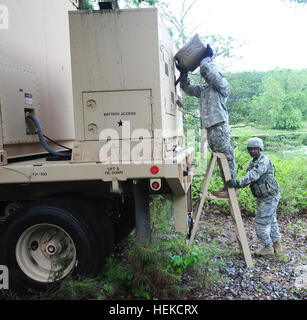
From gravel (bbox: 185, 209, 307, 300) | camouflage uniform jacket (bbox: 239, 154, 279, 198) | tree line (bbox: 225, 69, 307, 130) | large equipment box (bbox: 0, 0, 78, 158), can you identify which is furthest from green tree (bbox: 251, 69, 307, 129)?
large equipment box (bbox: 0, 0, 78, 158)

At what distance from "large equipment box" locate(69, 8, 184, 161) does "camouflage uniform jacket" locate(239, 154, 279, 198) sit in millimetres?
1629

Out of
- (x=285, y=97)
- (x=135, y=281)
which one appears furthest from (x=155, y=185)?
(x=285, y=97)

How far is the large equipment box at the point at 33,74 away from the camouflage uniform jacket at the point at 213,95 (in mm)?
1914

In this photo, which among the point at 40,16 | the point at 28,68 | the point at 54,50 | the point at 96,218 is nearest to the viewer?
the point at 96,218

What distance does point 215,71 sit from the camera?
13.3ft

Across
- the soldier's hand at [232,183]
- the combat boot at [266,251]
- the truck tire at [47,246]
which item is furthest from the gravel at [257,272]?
the truck tire at [47,246]

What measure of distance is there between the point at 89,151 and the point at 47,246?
111cm

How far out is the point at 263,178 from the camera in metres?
4.45

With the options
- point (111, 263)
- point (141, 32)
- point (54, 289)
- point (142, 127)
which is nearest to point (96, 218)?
point (111, 263)

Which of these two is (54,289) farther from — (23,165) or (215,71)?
(215,71)

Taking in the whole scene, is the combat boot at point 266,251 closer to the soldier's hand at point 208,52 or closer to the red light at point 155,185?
the red light at point 155,185

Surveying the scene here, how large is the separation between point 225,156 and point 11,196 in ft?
8.21

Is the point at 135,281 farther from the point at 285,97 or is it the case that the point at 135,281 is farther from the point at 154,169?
the point at 285,97

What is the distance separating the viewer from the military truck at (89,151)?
316cm
